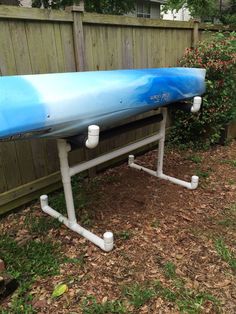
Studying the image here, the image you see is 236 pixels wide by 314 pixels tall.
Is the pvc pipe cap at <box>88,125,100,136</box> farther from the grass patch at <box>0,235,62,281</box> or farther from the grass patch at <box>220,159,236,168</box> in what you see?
the grass patch at <box>220,159,236,168</box>

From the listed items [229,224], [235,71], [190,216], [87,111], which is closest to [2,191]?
[87,111]

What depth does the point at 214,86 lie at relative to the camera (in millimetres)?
4254

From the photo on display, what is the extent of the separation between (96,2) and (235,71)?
450 centimetres

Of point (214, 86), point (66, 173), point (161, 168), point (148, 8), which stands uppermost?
point (148, 8)

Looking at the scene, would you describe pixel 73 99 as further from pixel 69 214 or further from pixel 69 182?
pixel 69 214

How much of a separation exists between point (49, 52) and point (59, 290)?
222 centimetres

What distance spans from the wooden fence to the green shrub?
0.83 m

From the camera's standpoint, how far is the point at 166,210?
9.86 feet

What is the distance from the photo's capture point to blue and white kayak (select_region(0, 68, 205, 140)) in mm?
1750

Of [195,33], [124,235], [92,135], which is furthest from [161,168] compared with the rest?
[195,33]

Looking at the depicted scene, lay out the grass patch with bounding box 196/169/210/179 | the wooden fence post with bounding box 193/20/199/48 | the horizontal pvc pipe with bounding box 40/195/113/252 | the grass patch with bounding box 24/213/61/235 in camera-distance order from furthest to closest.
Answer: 1. the wooden fence post with bounding box 193/20/199/48
2. the grass patch with bounding box 196/169/210/179
3. the grass patch with bounding box 24/213/61/235
4. the horizontal pvc pipe with bounding box 40/195/113/252

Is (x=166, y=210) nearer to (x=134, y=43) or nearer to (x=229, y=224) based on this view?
(x=229, y=224)

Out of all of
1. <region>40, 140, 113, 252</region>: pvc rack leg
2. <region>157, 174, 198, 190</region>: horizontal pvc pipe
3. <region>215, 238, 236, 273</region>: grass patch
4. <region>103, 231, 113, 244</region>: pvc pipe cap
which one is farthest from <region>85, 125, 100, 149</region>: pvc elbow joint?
<region>157, 174, 198, 190</region>: horizontal pvc pipe

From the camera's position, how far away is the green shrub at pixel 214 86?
4223 millimetres
